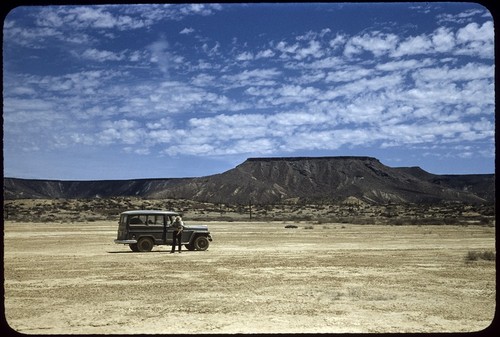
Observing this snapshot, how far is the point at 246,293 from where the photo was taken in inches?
474

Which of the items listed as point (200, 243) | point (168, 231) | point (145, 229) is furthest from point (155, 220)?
point (200, 243)

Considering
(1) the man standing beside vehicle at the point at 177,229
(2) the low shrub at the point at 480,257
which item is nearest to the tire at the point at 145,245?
(1) the man standing beside vehicle at the point at 177,229

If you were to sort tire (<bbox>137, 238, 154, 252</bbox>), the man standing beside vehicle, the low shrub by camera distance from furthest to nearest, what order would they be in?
tire (<bbox>137, 238, 154, 252</bbox>), the man standing beside vehicle, the low shrub

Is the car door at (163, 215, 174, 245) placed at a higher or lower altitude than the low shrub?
higher

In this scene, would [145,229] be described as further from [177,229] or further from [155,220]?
[177,229]

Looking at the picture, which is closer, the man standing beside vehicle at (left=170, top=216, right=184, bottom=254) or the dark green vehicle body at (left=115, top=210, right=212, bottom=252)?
the man standing beside vehicle at (left=170, top=216, right=184, bottom=254)

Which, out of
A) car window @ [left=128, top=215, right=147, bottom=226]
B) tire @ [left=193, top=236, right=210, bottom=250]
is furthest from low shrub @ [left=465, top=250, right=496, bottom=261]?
car window @ [left=128, top=215, right=147, bottom=226]

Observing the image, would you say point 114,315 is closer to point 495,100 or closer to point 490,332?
point 490,332

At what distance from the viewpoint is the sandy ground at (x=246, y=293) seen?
8.96 metres

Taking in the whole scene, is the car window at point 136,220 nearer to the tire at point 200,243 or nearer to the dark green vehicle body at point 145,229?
the dark green vehicle body at point 145,229

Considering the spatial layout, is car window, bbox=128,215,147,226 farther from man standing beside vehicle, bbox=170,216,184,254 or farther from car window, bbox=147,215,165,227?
man standing beside vehicle, bbox=170,216,184,254

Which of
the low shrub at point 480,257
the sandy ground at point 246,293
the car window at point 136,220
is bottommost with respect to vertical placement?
the sandy ground at point 246,293

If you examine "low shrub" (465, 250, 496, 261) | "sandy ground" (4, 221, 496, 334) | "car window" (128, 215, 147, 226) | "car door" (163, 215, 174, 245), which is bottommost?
"sandy ground" (4, 221, 496, 334)

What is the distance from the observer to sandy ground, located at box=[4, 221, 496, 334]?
8961 millimetres
